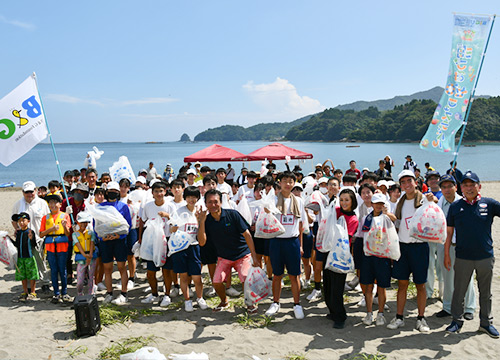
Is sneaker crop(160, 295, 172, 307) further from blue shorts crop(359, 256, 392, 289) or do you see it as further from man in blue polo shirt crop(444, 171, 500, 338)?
man in blue polo shirt crop(444, 171, 500, 338)

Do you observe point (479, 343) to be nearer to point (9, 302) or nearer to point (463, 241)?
point (463, 241)

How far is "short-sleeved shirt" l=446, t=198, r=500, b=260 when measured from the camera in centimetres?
429

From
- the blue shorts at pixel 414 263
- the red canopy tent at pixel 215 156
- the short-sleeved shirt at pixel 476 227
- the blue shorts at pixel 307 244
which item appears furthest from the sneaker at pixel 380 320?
the red canopy tent at pixel 215 156

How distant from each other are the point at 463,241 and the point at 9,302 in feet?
23.0

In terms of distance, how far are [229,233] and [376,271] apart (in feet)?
6.76

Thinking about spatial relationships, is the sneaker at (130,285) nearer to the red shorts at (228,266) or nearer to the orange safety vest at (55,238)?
the orange safety vest at (55,238)

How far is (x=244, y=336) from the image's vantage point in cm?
457

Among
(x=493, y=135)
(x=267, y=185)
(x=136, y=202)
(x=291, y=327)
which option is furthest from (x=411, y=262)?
(x=493, y=135)

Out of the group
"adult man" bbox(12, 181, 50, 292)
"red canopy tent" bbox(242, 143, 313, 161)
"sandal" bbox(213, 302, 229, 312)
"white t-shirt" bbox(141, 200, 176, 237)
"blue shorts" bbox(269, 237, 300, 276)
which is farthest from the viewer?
"red canopy tent" bbox(242, 143, 313, 161)

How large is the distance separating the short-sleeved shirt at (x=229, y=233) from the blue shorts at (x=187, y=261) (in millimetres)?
381

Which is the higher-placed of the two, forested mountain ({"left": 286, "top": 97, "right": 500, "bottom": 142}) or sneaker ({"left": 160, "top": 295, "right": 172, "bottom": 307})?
forested mountain ({"left": 286, "top": 97, "right": 500, "bottom": 142})

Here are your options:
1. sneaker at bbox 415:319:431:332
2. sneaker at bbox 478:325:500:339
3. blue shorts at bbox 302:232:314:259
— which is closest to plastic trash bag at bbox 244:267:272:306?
blue shorts at bbox 302:232:314:259

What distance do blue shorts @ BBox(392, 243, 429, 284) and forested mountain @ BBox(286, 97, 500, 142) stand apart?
312ft

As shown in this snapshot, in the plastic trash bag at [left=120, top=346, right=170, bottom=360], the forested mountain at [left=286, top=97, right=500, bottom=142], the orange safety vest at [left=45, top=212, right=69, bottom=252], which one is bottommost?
the plastic trash bag at [left=120, top=346, right=170, bottom=360]
